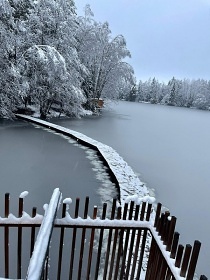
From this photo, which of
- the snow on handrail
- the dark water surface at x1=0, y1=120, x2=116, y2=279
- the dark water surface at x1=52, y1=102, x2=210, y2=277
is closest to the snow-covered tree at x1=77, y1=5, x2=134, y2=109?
the dark water surface at x1=52, y1=102, x2=210, y2=277

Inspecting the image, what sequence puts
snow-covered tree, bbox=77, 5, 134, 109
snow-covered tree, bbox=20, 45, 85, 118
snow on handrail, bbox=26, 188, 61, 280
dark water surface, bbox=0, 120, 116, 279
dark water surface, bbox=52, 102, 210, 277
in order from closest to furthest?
snow on handrail, bbox=26, 188, 61, 280 → dark water surface, bbox=52, 102, 210, 277 → dark water surface, bbox=0, 120, 116, 279 → snow-covered tree, bbox=20, 45, 85, 118 → snow-covered tree, bbox=77, 5, 134, 109

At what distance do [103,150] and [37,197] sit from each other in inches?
173

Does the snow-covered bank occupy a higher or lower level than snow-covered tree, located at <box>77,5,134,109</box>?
lower

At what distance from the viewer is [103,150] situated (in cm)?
897

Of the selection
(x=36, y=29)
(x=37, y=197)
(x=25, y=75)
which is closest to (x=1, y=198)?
(x=37, y=197)

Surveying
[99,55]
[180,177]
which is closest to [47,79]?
[99,55]

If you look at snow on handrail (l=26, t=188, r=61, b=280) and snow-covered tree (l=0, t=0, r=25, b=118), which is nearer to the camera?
snow on handrail (l=26, t=188, r=61, b=280)

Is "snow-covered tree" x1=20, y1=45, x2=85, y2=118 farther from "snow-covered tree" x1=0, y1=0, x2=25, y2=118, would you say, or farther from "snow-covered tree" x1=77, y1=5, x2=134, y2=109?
"snow-covered tree" x1=77, y1=5, x2=134, y2=109

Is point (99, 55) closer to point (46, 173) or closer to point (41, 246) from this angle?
point (46, 173)

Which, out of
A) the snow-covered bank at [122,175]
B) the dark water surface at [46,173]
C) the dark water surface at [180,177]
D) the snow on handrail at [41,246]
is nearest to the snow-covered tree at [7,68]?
the dark water surface at [46,173]

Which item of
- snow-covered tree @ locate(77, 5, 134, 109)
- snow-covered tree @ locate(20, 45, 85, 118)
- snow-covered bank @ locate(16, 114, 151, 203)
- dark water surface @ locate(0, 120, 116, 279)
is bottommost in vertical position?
dark water surface @ locate(0, 120, 116, 279)

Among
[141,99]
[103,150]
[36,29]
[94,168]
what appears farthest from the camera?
[141,99]

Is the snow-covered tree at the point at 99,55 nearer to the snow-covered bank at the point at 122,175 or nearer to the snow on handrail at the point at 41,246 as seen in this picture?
the snow-covered bank at the point at 122,175

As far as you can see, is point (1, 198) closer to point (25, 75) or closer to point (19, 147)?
point (19, 147)
